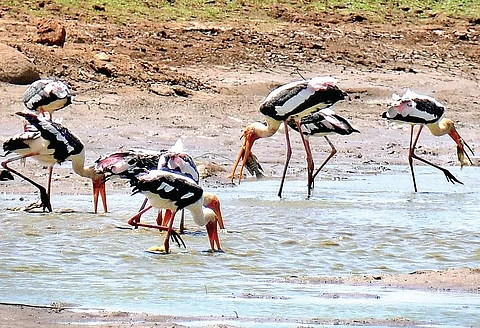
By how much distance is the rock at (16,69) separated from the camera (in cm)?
1922

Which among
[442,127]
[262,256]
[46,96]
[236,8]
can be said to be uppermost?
[262,256]

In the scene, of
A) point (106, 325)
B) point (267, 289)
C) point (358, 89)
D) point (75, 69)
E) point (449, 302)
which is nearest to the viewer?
point (106, 325)

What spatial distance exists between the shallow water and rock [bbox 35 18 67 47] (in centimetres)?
963

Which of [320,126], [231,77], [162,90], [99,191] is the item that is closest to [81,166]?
[99,191]

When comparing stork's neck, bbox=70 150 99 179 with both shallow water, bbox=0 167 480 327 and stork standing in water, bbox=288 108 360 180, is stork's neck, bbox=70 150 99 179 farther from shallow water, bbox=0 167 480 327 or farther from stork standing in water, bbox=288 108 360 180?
stork standing in water, bbox=288 108 360 180

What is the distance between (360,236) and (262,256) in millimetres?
1270

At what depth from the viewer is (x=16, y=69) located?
1934 centimetres

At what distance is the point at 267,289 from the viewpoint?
22.2ft

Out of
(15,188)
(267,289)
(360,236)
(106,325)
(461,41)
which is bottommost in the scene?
(461,41)

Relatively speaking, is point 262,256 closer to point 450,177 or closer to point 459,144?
point 450,177

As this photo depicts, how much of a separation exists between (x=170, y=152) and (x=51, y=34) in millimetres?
13156

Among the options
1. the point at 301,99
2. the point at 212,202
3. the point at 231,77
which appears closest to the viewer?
the point at 212,202

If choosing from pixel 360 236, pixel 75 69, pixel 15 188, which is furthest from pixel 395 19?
pixel 360 236

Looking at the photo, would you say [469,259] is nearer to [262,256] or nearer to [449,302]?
[262,256]
